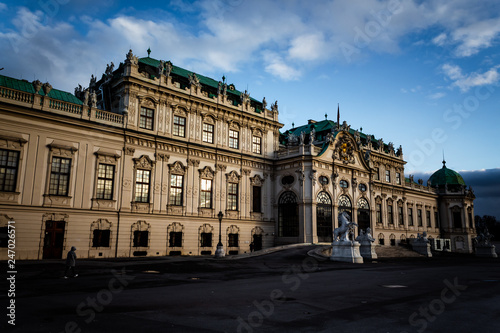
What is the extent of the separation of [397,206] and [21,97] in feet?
184

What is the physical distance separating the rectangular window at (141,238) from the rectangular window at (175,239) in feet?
7.55

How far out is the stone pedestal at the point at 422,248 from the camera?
44062mm

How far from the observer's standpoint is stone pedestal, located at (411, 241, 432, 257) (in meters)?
44.1

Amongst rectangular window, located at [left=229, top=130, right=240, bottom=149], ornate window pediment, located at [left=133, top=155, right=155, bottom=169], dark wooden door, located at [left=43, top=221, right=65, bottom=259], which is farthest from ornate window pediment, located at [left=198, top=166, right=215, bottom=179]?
dark wooden door, located at [left=43, top=221, right=65, bottom=259]

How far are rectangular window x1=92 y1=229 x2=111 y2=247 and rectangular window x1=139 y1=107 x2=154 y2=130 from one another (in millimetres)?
9945

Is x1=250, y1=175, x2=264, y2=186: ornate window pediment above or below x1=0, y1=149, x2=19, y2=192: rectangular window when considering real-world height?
above

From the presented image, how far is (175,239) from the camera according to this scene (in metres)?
34.6

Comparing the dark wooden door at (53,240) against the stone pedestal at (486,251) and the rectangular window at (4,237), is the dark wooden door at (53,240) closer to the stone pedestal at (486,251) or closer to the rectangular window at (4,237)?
the rectangular window at (4,237)

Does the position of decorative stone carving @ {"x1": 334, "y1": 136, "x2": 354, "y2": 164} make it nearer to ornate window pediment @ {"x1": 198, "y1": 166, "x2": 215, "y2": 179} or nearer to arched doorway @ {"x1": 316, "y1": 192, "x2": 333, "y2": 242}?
arched doorway @ {"x1": 316, "y1": 192, "x2": 333, "y2": 242}

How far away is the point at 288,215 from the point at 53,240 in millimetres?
24433

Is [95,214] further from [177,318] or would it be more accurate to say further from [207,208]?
[177,318]

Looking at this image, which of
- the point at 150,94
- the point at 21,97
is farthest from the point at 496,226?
the point at 21,97

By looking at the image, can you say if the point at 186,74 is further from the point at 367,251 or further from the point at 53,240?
the point at 367,251

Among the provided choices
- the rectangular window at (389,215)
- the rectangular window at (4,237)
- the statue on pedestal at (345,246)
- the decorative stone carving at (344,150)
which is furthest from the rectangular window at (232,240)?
the rectangular window at (389,215)
